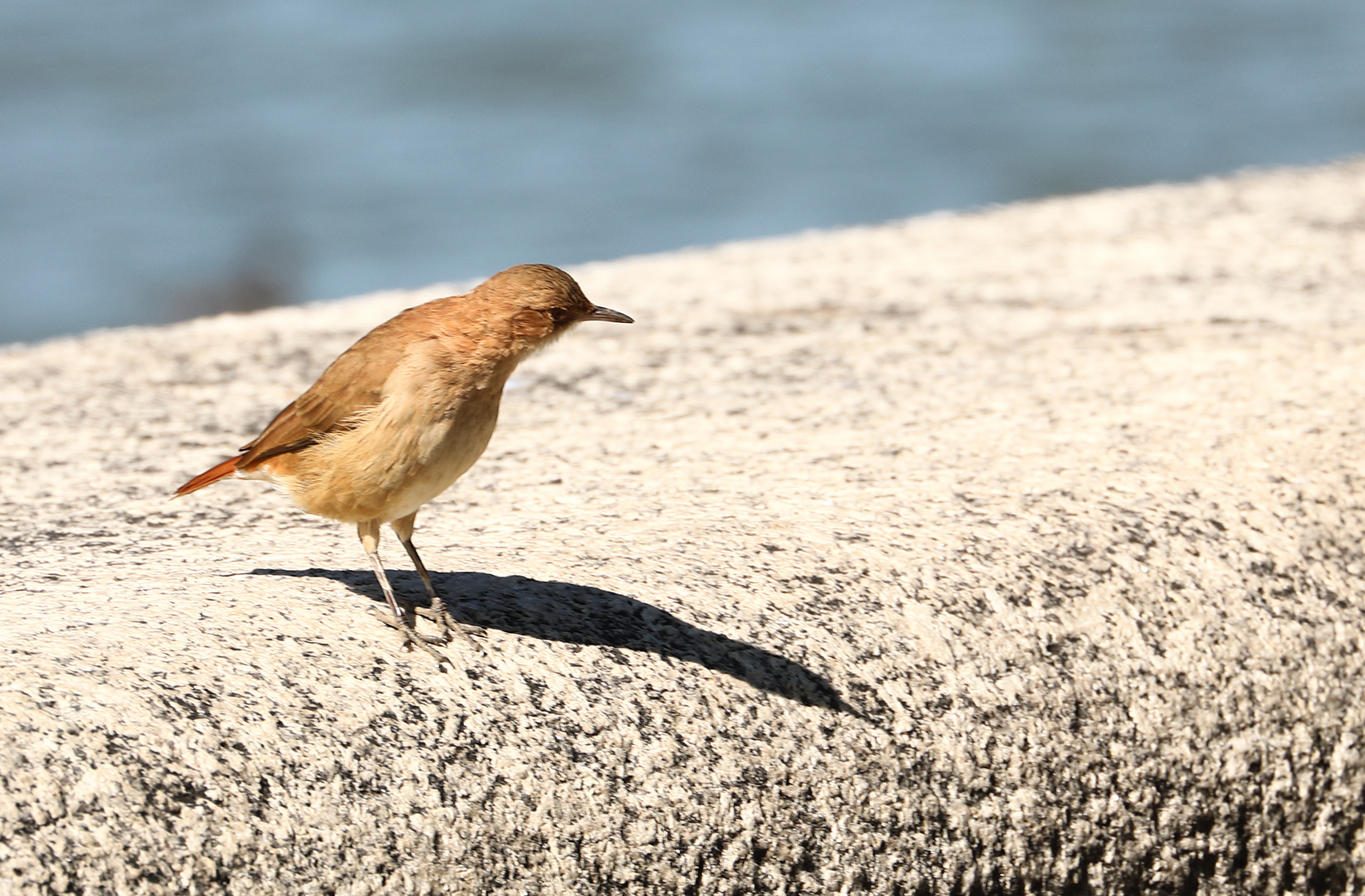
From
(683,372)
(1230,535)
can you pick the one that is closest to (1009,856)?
(1230,535)

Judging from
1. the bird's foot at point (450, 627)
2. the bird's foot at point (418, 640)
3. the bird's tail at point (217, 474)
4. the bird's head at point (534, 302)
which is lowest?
the bird's foot at point (418, 640)

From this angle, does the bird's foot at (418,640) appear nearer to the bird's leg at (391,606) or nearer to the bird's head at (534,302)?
the bird's leg at (391,606)

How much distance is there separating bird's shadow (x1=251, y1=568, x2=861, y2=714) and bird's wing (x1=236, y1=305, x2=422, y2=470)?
0.31m

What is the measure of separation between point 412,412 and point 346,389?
0.74 feet

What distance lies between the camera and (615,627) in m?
2.55

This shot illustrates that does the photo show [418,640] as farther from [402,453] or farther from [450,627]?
[402,453]

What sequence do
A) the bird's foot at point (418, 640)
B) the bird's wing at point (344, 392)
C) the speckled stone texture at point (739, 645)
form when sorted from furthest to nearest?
the bird's wing at point (344, 392), the bird's foot at point (418, 640), the speckled stone texture at point (739, 645)

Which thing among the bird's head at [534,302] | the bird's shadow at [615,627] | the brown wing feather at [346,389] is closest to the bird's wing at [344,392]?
the brown wing feather at [346,389]

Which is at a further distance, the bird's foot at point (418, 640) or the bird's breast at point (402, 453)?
the bird's breast at point (402, 453)

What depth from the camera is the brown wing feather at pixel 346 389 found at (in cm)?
269

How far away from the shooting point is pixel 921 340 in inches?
183

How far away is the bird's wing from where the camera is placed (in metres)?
2.69

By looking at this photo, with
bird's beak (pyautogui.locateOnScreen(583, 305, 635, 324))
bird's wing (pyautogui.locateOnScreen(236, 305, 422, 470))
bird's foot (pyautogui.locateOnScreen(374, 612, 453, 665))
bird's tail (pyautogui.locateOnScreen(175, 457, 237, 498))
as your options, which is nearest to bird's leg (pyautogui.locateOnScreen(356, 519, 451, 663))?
bird's foot (pyautogui.locateOnScreen(374, 612, 453, 665))

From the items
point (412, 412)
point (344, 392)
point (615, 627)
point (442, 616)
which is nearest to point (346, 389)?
point (344, 392)
